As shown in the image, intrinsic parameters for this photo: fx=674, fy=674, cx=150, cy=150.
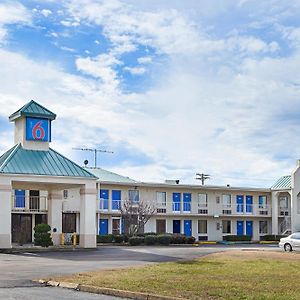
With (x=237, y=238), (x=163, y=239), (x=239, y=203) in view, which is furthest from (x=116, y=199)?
(x=239, y=203)

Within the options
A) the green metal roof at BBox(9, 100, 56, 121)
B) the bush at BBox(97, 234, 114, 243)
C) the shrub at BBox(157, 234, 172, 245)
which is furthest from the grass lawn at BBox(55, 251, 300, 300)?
the bush at BBox(97, 234, 114, 243)

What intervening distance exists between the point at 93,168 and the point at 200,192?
10324 mm

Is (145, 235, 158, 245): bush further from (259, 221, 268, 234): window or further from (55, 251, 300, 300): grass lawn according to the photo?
(55, 251, 300, 300): grass lawn

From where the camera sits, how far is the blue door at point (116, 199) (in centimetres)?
5762

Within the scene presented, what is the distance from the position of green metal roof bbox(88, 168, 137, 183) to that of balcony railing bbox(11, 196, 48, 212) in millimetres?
6933

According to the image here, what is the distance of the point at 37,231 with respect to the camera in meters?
39.3

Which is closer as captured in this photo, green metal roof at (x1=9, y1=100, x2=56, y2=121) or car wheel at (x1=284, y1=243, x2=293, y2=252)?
car wheel at (x1=284, y1=243, x2=293, y2=252)

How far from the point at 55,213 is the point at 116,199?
14532mm

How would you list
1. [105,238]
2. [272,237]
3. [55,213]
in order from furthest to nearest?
[272,237] → [105,238] → [55,213]

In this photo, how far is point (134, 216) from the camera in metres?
55.7

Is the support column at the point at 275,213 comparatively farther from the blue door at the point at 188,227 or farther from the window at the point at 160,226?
the window at the point at 160,226

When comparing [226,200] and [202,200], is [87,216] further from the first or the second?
[226,200]

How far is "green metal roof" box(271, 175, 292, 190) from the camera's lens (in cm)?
6419

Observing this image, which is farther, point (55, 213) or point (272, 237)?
point (272, 237)
